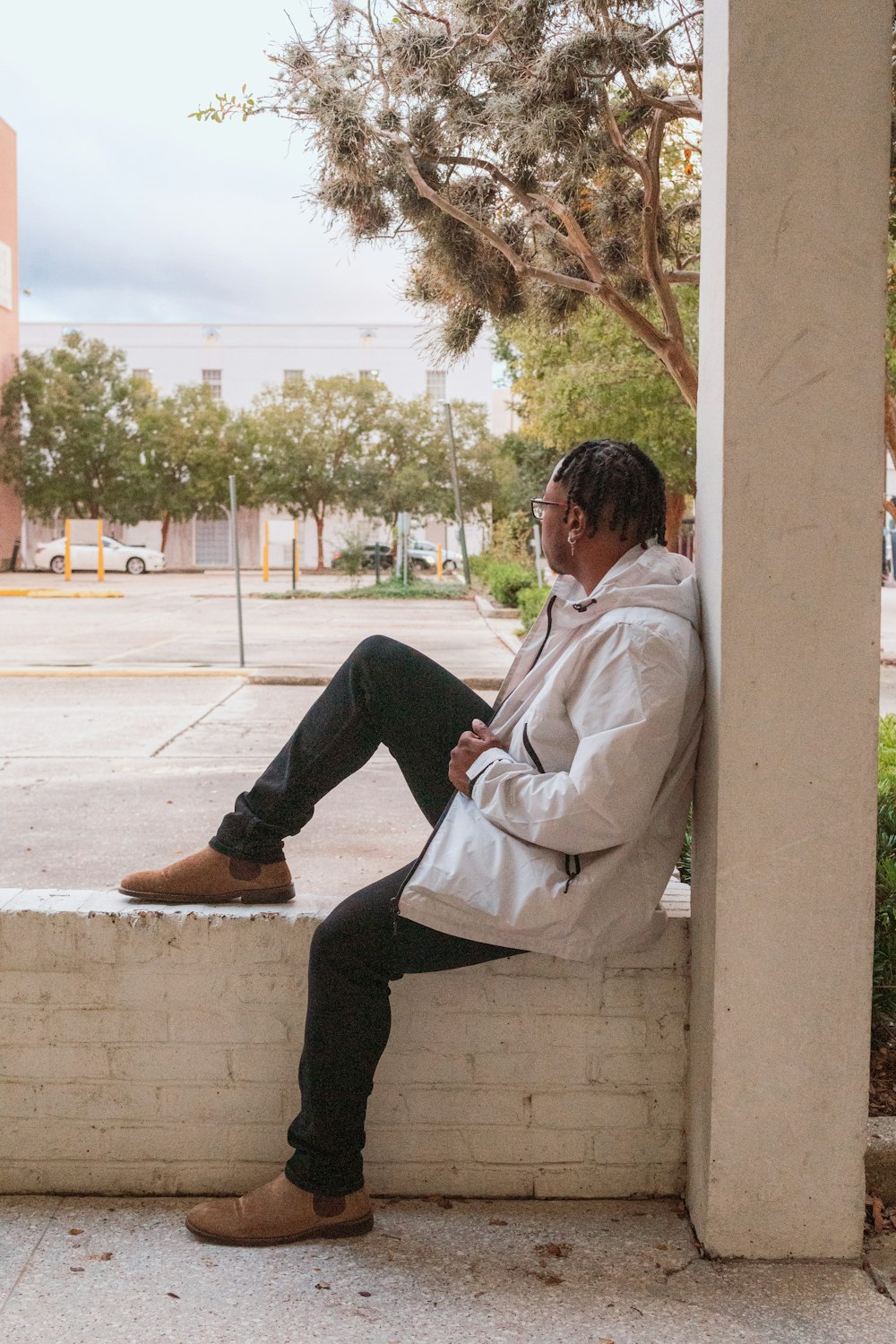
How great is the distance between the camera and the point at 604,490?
2.62 meters

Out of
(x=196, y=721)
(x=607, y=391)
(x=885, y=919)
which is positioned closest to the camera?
(x=885, y=919)

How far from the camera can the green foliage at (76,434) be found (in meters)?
41.4

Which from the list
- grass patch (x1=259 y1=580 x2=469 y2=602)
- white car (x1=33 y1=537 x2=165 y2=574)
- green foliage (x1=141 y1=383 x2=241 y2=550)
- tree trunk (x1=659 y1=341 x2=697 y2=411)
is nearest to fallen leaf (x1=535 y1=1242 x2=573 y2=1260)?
tree trunk (x1=659 y1=341 x2=697 y2=411)

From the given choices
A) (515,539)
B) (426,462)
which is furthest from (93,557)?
(515,539)

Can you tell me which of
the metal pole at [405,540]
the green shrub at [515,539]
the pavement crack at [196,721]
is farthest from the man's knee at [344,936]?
the green shrub at [515,539]

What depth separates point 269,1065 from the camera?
2738mm

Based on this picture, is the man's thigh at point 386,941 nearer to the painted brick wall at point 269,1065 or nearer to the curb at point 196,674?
the painted brick wall at point 269,1065

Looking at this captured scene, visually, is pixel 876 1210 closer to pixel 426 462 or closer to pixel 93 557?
pixel 93 557

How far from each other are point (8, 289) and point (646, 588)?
139 feet

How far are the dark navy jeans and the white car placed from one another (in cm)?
3670

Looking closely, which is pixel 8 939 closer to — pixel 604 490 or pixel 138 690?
pixel 604 490

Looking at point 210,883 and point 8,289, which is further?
point 8,289

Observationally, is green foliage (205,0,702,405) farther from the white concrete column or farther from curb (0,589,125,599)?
curb (0,589,125,599)

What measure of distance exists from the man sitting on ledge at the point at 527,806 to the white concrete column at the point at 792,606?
14 cm
